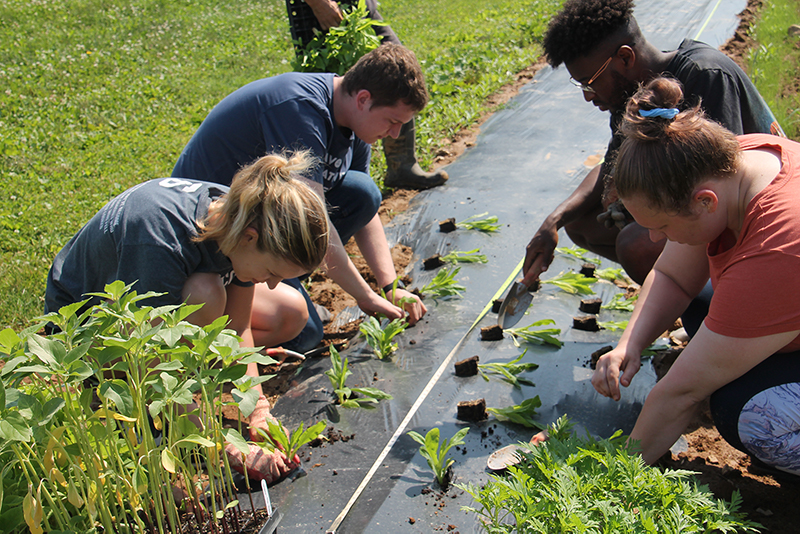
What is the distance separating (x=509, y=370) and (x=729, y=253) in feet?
3.69

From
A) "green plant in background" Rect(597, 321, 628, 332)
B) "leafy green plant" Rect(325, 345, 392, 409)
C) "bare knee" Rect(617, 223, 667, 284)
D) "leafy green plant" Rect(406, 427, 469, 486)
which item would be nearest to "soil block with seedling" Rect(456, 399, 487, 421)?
"leafy green plant" Rect(406, 427, 469, 486)

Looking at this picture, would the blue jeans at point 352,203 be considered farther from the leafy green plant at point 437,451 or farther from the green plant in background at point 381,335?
the leafy green plant at point 437,451

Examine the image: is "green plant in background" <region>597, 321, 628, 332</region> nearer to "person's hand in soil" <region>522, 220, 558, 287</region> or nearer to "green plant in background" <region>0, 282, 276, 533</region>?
"person's hand in soil" <region>522, 220, 558, 287</region>

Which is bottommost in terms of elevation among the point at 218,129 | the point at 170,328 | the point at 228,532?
the point at 228,532

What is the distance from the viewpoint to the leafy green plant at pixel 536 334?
2.78 meters

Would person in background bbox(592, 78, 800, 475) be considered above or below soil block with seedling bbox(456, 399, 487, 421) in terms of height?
above

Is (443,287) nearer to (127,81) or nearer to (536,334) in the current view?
(536,334)

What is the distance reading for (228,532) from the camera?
1.61 m

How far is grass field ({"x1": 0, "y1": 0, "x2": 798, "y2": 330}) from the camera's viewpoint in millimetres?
4504

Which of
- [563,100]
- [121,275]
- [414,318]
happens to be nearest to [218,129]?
[121,275]

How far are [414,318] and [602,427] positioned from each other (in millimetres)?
1107

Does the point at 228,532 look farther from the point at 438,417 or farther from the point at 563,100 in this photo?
the point at 563,100

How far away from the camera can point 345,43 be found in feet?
12.5

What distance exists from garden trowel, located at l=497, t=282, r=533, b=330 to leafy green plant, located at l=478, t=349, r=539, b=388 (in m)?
0.31
